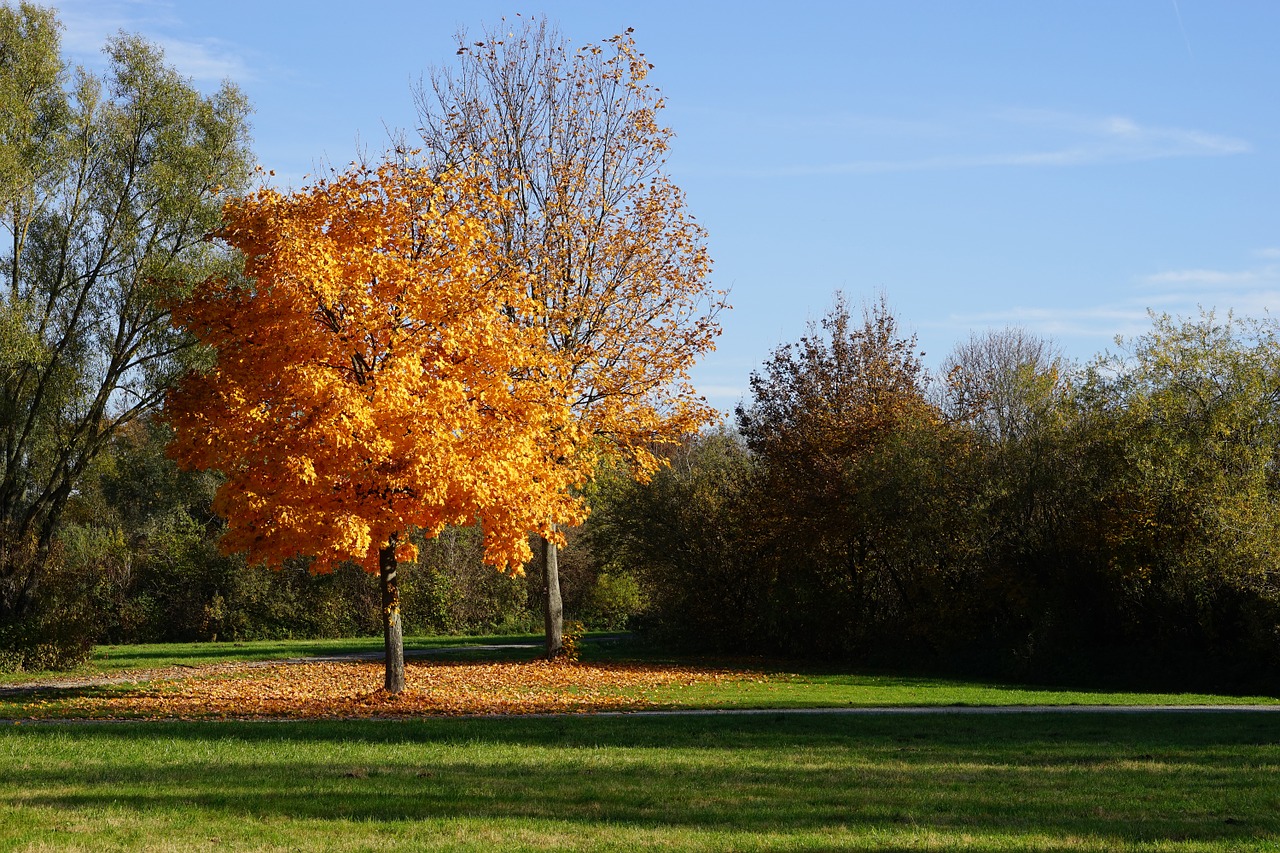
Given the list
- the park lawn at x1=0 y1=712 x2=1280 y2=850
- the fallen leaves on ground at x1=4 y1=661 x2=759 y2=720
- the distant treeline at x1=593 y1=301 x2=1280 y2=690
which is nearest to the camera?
the park lawn at x1=0 y1=712 x2=1280 y2=850

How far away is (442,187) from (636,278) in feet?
30.1

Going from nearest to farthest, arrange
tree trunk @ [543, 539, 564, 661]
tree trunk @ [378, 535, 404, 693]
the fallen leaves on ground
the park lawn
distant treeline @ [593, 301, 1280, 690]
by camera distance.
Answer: the park lawn → the fallen leaves on ground → tree trunk @ [378, 535, 404, 693] → distant treeline @ [593, 301, 1280, 690] → tree trunk @ [543, 539, 564, 661]

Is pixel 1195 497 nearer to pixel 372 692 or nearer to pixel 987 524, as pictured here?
pixel 987 524

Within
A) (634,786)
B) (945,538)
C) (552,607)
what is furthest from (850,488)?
(634,786)

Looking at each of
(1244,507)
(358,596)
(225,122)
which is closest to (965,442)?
(1244,507)

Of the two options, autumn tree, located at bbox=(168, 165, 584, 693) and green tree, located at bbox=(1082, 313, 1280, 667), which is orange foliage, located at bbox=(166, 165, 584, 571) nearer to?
autumn tree, located at bbox=(168, 165, 584, 693)

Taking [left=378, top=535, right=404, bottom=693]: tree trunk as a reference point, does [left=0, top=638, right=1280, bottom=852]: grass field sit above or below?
below

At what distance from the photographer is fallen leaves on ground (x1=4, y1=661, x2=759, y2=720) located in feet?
54.9

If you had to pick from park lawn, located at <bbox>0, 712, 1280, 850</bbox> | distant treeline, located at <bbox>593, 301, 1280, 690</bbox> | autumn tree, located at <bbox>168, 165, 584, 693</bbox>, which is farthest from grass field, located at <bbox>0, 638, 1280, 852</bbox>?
distant treeline, located at <bbox>593, 301, 1280, 690</bbox>

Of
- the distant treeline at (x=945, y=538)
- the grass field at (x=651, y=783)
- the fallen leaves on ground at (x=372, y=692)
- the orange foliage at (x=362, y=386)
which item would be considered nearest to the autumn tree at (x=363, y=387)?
the orange foliage at (x=362, y=386)

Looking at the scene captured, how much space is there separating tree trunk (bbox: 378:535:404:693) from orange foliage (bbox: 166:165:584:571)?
1.50 metres

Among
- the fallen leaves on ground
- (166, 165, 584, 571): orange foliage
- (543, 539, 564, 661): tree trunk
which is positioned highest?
(166, 165, 584, 571): orange foliage

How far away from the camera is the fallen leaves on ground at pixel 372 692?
16.7 m

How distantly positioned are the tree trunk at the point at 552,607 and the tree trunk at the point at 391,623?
8017mm
